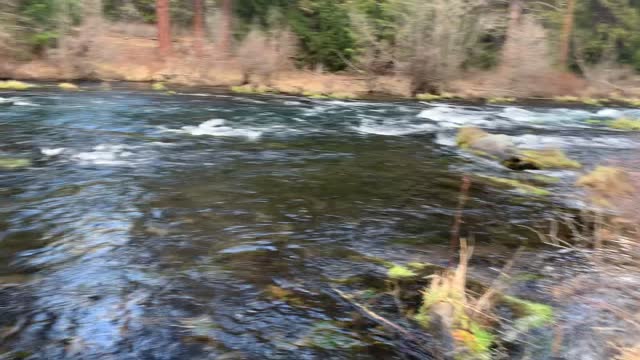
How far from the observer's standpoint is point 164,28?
2822 cm

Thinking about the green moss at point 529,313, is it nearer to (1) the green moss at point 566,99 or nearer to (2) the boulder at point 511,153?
(2) the boulder at point 511,153

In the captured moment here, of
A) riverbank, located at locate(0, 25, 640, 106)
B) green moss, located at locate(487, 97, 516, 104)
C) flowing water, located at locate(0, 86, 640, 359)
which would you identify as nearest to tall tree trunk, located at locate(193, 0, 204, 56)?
riverbank, located at locate(0, 25, 640, 106)

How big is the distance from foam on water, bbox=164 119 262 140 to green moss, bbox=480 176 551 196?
5.76 metres

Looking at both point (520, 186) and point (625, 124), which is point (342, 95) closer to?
point (625, 124)

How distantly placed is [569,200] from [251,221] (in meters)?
5.30

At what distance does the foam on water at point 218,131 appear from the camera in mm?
14814

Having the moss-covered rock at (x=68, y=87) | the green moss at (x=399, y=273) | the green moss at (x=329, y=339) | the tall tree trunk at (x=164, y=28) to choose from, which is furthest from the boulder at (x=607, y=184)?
the tall tree trunk at (x=164, y=28)

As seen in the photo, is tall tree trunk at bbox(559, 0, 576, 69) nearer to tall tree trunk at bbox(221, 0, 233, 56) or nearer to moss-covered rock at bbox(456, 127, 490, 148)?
tall tree trunk at bbox(221, 0, 233, 56)

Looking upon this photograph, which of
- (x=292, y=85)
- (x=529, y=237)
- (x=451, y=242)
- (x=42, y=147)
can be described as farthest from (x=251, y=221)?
(x=292, y=85)

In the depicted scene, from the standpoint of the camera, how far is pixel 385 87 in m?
27.5

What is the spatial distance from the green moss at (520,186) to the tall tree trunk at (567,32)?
22194 millimetres

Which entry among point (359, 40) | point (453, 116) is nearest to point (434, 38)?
point (359, 40)

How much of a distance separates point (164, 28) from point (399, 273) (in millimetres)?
24422

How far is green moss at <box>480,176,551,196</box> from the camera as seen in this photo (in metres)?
10.5
